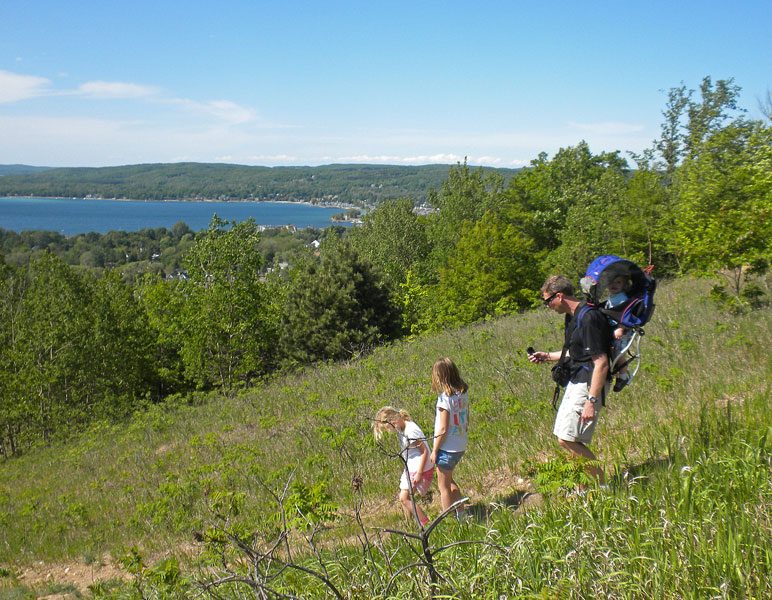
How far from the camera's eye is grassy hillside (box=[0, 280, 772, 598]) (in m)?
2.26

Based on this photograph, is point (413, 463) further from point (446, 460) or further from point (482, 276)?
point (482, 276)

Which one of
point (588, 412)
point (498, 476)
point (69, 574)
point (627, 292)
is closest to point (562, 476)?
point (588, 412)

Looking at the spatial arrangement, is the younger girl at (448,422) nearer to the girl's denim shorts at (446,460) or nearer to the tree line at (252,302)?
the girl's denim shorts at (446,460)

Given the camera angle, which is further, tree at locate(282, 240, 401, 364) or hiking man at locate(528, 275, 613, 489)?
tree at locate(282, 240, 401, 364)

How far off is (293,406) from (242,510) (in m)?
5.46

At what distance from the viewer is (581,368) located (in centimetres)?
368


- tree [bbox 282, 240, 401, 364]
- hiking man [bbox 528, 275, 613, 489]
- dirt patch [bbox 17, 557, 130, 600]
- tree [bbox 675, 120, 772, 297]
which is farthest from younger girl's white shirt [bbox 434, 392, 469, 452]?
tree [bbox 282, 240, 401, 364]

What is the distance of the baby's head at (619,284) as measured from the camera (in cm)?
355

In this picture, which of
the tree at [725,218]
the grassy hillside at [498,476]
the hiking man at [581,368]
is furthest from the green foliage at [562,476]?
the tree at [725,218]

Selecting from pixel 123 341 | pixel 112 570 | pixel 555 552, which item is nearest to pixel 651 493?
pixel 555 552

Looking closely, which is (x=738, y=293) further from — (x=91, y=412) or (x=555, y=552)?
(x=91, y=412)

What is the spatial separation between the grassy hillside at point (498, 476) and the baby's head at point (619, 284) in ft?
3.69

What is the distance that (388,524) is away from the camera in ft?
14.9

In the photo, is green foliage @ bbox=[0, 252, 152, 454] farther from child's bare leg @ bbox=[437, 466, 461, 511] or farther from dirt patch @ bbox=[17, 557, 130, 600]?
child's bare leg @ bbox=[437, 466, 461, 511]
